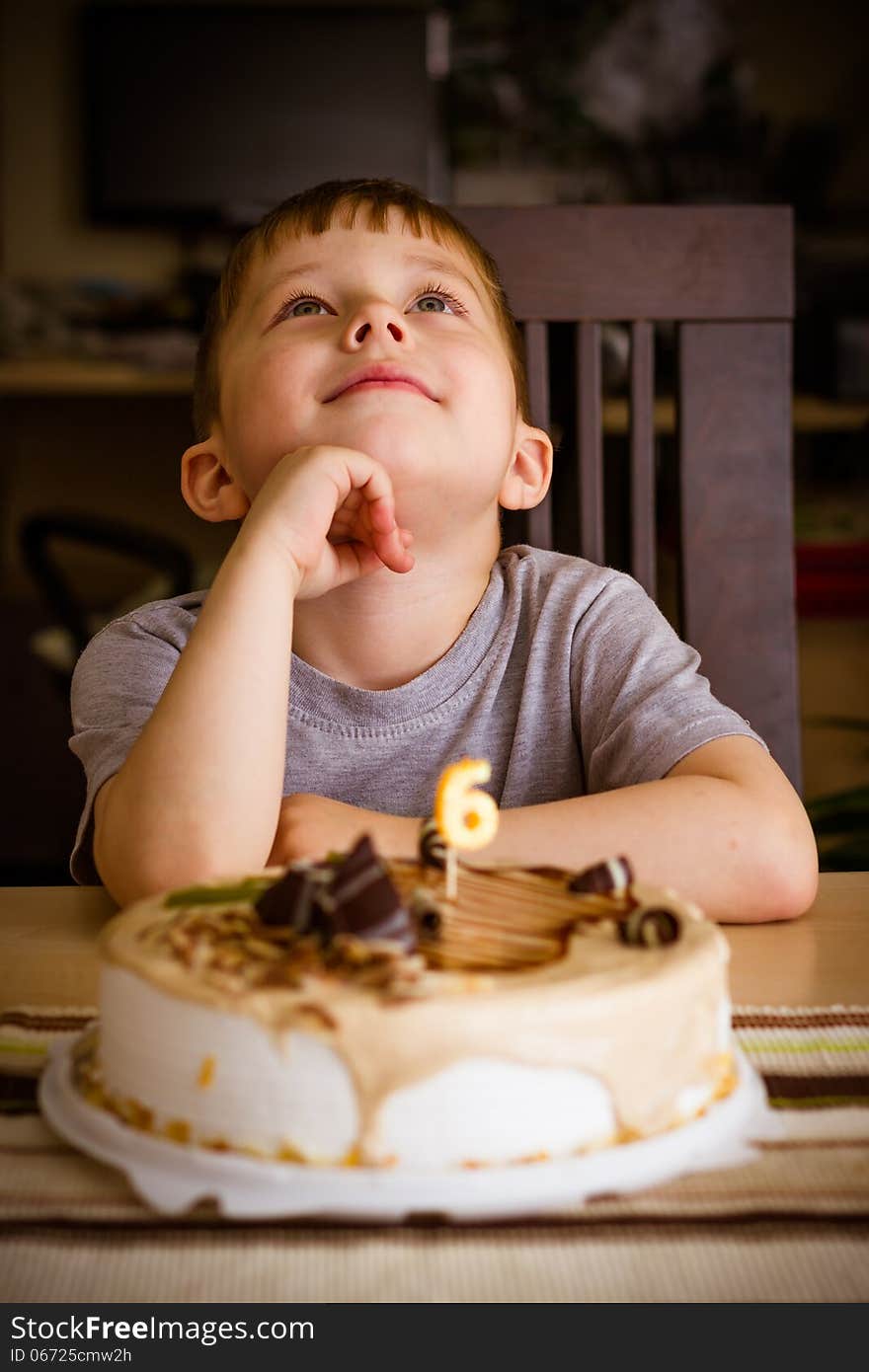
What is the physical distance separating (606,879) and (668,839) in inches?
11.0

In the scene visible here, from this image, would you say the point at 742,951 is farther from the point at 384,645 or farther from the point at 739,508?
the point at 739,508

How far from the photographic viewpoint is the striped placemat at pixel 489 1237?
0.50 metres

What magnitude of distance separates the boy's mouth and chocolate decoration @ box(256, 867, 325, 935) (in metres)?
0.57

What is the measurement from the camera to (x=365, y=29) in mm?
4781

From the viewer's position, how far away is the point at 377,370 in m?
1.09

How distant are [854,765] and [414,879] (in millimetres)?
2358

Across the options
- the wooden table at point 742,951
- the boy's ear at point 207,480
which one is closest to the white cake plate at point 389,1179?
the wooden table at point 742,951

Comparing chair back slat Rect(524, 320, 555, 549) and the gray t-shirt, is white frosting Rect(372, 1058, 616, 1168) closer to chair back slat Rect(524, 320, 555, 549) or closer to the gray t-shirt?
the gray t-shirt

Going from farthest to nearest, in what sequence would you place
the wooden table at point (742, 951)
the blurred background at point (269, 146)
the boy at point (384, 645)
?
the blurred background at point (269, 146) < the boy at point (384, 645) < the wooden table at point (742, 951)

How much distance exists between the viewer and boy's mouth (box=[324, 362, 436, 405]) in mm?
1092

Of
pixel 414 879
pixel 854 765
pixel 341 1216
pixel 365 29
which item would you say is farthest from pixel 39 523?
pixel 365 29

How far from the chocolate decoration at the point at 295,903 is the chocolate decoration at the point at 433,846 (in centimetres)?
10

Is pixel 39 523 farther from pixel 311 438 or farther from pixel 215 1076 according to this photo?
pixel 215 1076

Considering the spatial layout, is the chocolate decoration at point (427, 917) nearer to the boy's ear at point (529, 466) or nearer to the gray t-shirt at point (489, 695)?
the gray t-shirt at point (489, 695)
